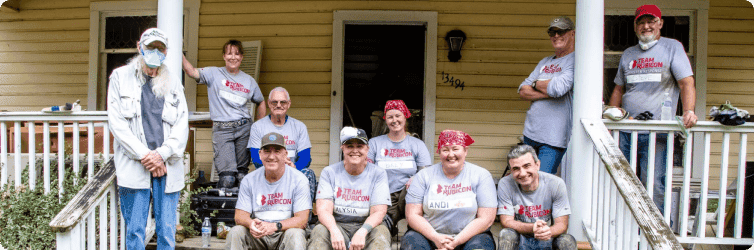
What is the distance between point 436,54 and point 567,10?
1413mm

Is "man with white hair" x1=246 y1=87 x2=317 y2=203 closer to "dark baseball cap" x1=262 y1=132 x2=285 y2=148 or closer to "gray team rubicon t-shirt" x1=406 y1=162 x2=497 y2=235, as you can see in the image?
"dark baseball cap" x1=262 y1=132 x2=285 y2=148

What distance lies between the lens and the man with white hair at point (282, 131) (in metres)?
4.02

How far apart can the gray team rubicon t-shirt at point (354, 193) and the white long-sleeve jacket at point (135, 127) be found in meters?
0.90

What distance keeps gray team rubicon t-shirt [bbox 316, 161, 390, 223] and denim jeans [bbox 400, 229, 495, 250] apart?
28 centimetres

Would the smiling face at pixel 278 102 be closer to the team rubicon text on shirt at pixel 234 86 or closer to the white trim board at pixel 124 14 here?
the team rubicon text on shirt at pixel 234 86

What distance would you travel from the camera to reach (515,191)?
3242 millimetres

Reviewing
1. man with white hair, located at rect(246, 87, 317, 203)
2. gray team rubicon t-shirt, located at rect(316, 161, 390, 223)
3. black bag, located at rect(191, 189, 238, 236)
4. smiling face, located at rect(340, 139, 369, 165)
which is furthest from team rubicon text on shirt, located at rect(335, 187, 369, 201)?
black bag, located at rect(191, 189, 238, 236)

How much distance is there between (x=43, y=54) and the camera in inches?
239

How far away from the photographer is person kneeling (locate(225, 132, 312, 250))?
3172 mm

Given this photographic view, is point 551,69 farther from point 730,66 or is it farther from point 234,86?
point 730,66

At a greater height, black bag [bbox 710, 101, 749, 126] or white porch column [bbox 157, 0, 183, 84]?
white porch column [bbox 157, 0, 183, 84]

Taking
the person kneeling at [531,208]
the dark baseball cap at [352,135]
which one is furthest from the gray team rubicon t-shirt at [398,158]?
the person kneeling at [531,208]

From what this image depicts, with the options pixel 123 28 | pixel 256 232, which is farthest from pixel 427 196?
pixel 123 28

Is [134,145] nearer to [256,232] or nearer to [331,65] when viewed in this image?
[256,232]
